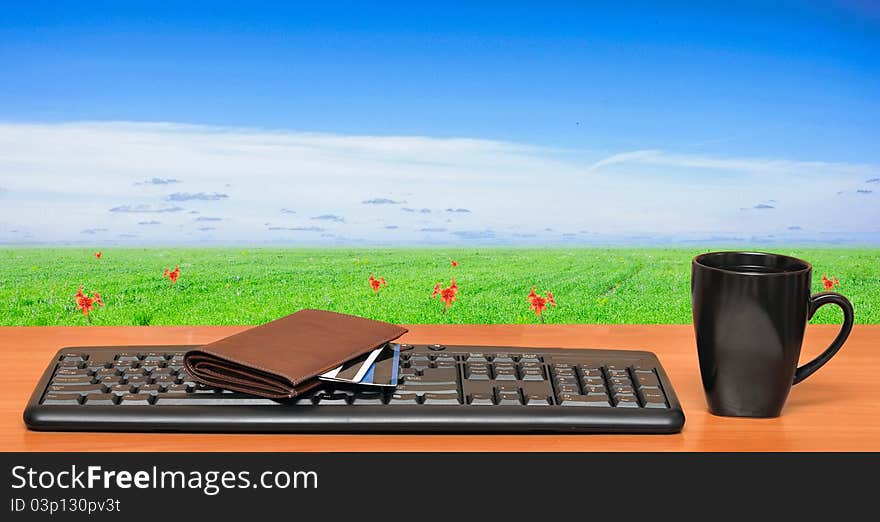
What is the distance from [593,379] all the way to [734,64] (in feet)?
8.17

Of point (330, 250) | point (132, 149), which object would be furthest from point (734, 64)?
point (132, 149)

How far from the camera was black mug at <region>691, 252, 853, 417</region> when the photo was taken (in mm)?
791

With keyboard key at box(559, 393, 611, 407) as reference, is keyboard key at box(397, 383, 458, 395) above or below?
above

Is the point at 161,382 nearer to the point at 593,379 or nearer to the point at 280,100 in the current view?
the point at 593,379

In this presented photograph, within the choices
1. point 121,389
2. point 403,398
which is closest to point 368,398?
point 403,398

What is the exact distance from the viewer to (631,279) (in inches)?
126

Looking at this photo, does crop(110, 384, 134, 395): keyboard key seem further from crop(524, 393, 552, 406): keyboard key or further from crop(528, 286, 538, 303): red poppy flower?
crop(528, 286, 538, 303): red poppy flower

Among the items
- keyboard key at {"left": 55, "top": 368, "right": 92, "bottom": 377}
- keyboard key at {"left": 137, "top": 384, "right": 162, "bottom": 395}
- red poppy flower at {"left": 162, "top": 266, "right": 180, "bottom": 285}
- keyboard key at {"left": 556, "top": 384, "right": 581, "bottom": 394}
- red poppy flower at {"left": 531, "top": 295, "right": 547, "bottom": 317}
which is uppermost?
keyboard key at {"left": 55, "top": 368, "right": 92, "bottom": 377}

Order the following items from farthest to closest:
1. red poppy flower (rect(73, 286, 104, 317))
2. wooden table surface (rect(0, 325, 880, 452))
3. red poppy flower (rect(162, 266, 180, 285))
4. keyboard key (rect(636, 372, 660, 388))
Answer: red poppy flower (rect(162, 266, 180, 285)), red poppy flower (rect(73, 286, 104, 317)), keyboard key (rect(636, 372, 660, 388)), wooden table surface (rect(0, 325, 880, 452))

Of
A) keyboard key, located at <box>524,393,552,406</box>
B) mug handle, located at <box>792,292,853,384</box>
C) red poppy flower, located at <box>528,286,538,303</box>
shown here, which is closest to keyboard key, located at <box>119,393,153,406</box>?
keyboard key, located at <box>524,393,552,406</box>

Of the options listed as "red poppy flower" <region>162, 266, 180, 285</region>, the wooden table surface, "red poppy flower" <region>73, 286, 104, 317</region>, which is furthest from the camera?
"red poppy flower" <region>162, 266, 180, 285</region>

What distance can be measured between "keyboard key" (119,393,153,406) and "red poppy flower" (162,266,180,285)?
94.0 inches

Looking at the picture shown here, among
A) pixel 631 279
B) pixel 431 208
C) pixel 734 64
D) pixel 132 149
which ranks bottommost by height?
pixel 631 279
